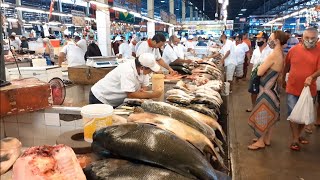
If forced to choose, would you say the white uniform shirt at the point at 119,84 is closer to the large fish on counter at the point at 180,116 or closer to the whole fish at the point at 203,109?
the whole fish at the point at 203,109

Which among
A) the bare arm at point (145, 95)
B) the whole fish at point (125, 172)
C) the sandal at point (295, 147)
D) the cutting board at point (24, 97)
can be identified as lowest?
the sandal at point (295, 147)

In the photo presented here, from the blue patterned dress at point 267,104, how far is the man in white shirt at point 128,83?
210cm

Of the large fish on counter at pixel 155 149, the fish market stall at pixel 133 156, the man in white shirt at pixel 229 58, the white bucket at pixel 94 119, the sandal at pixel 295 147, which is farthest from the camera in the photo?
the man in white shirt at pixel 229 58

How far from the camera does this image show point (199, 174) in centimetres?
140

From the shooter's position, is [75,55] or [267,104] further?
[75,55]

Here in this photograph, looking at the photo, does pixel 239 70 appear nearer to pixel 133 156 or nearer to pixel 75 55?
pixel 75 55

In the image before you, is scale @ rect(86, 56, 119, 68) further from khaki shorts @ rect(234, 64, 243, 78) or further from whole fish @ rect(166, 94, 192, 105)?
khaki shorts @ rect(234, 64, 243, 78)

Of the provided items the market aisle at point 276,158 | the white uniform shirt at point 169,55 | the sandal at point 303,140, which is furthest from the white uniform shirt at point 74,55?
Answer: the sandal at point 303,140

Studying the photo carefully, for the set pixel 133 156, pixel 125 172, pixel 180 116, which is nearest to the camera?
pixel 125 172

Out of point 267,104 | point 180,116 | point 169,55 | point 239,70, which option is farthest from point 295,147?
point 239,70

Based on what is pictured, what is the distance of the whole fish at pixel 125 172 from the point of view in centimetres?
132

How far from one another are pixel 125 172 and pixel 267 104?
A: 410 cm

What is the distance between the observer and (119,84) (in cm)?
364

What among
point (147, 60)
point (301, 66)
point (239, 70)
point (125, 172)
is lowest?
point (239, 70)
